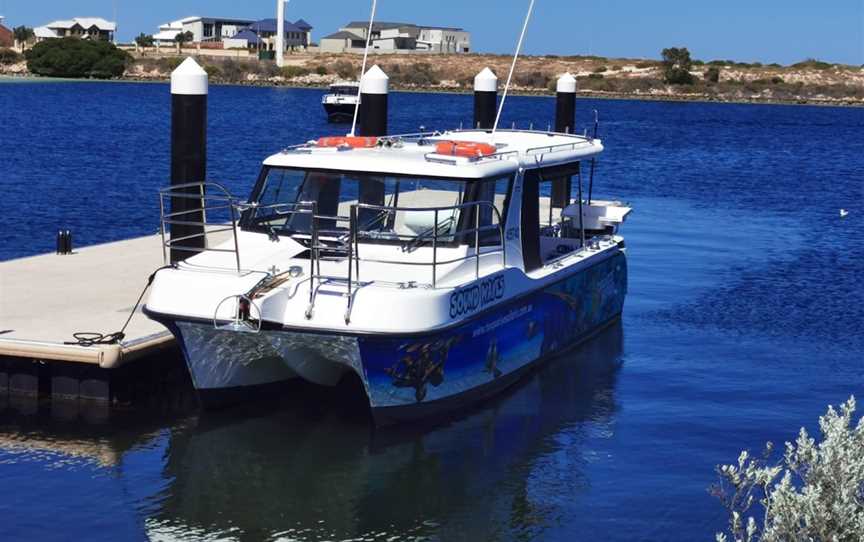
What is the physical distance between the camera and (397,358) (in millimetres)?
12938

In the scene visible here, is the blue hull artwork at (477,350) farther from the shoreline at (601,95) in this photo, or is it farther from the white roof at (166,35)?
the white roof at (166,35)

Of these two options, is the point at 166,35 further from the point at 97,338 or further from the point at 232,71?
the point at 97,338

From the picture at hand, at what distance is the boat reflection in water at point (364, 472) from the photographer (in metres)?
11.8

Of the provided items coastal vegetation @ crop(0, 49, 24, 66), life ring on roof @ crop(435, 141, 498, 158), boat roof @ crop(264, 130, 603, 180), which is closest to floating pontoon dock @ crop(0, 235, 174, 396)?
boat roof @ crop(264, 130, 603, 180)

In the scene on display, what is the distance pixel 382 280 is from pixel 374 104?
9362 millimetres

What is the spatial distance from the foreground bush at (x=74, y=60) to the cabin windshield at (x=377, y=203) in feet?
397

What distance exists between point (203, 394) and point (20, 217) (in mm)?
18768

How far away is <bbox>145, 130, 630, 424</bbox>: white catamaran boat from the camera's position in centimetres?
1268

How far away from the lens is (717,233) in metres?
31.0

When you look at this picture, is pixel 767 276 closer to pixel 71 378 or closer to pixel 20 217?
pixel 71 378

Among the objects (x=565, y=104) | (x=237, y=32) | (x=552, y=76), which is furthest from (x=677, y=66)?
(x=565, y=104)

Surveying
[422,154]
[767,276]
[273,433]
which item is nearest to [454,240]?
[422,154]

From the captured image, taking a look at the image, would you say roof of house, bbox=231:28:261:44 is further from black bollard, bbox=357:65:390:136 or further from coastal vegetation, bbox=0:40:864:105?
black bollard, bbox=357:65:390:136

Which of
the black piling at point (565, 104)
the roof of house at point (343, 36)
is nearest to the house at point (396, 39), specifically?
the roof of house at point (343, 36)
